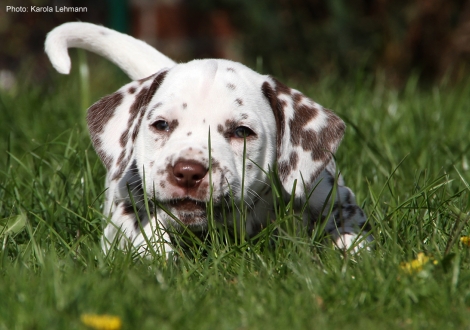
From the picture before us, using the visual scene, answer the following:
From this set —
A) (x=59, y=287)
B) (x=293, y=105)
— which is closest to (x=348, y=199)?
(x=293, y=105)

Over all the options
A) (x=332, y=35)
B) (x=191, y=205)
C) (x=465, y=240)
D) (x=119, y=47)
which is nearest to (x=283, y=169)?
(x=191, y=205)

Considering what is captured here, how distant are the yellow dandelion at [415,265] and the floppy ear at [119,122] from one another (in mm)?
1486

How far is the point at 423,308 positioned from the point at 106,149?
183 cm

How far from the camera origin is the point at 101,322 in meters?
1.89

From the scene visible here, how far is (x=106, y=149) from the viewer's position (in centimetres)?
339

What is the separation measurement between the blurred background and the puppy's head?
5.18m

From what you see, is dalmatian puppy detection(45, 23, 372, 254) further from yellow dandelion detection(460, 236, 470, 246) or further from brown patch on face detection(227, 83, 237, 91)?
yellow dandelion detection(460, 236, 470, 246)

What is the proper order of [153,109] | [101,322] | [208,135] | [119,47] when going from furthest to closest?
[119,47]
[153,109]
[208,135]
[101,322]

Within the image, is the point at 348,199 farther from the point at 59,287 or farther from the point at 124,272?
the point at 59,287

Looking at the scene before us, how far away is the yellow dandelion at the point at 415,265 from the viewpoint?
2.36 m

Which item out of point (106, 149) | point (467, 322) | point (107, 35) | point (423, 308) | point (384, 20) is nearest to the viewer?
point (467, 322)

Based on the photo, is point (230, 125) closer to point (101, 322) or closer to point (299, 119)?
point (299, 119)

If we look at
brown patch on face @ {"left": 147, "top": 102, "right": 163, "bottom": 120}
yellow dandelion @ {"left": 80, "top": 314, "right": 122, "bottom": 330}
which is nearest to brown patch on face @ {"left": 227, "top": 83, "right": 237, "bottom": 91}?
brown patch on face @ {"left": 147, "top": 102, "right": 163, "bottom": 120}

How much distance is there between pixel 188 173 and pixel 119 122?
2.45 ft
